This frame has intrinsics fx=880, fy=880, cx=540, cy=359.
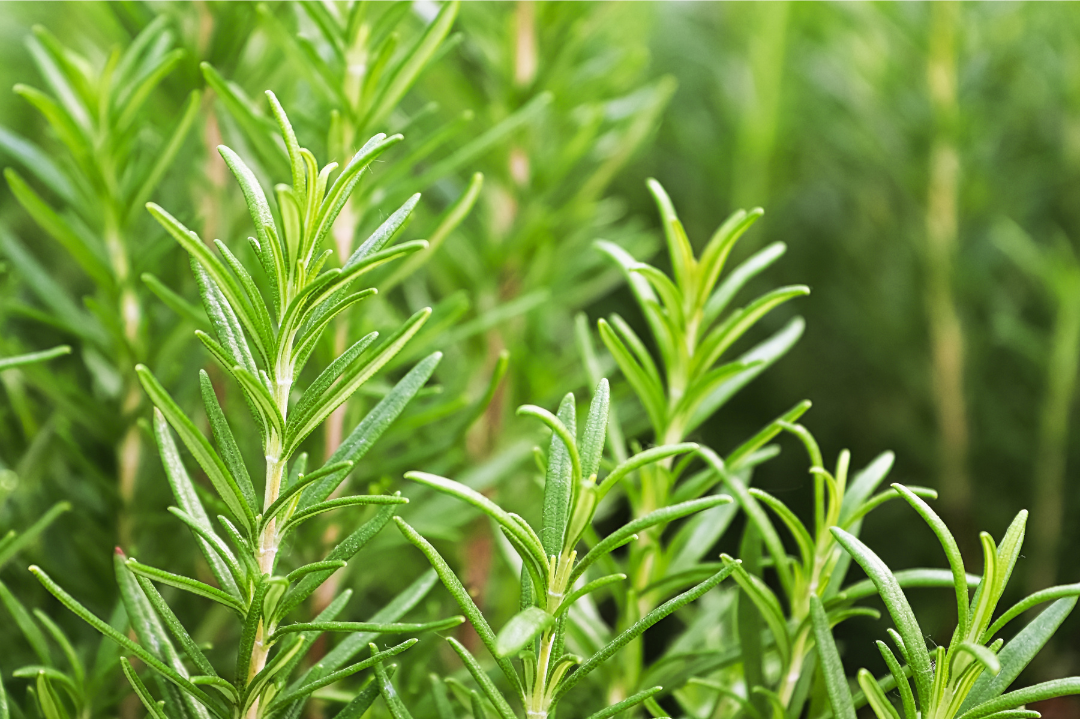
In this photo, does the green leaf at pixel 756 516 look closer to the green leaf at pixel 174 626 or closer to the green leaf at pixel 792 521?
the green leaf at pixel 792 521

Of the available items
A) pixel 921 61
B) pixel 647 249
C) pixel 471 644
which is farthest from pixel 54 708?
pixel 921 61

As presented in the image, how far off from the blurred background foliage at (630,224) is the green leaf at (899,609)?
0.13m

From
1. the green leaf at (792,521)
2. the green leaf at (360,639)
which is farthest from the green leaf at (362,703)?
the green leaf at (792,521)

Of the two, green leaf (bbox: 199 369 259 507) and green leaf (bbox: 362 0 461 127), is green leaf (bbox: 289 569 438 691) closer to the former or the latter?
green leaf (bbox: 199 369 259 507)

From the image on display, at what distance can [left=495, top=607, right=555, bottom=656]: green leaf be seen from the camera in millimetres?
173

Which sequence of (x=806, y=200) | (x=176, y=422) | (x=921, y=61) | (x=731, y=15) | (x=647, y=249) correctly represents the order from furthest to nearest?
(x=731, y=15) < (x=806, y=200) < (x=921, y=61) < (x=647, y=249) < (x=176, y=422)

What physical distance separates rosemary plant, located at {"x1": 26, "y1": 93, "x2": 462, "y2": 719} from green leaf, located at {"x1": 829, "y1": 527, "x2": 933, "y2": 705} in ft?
0.33

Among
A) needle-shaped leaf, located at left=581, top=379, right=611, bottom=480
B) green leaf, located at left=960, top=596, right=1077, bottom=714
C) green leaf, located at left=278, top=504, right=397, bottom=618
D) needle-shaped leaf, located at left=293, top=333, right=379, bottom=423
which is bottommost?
green leaf, located at left=960, top=596, right=1077, bottom=714

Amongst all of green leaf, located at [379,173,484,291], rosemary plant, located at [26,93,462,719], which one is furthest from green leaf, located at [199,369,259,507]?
green leaf, located at [379,173,484,291]

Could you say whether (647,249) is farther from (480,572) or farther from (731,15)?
(731,15)

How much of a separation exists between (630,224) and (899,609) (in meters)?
0.37

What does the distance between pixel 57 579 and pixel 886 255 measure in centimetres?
57

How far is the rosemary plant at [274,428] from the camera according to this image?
0.66 ft

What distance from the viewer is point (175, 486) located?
0.23 m
